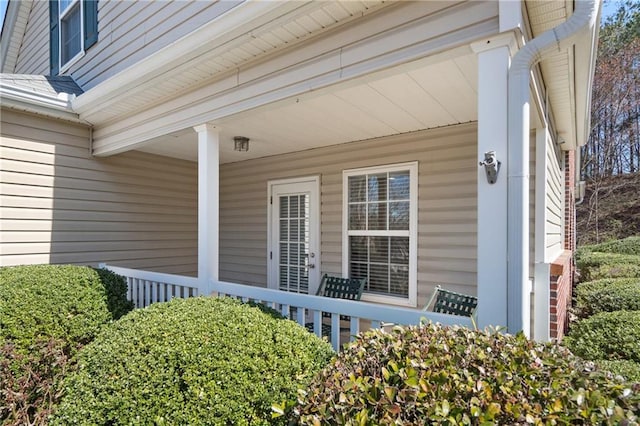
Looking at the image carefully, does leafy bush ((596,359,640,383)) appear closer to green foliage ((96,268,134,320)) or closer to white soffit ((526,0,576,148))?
white soffit ((526,0,576,148))

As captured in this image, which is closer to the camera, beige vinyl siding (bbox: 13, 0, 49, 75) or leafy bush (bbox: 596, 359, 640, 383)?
leafy bush (bbox: 596, 359, 640, 383)

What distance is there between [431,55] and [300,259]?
368 cm

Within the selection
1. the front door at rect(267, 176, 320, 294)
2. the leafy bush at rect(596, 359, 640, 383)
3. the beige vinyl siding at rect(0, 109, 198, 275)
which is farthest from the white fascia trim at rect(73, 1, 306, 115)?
the leafy bush at rect(596, 359, 640, 383)

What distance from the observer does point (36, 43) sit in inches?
280

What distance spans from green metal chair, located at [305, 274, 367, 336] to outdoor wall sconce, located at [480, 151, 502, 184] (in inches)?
101

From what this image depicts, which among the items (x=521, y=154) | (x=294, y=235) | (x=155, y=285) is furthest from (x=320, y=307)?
(x=294, y=235)

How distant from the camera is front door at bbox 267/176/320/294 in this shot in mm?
5137

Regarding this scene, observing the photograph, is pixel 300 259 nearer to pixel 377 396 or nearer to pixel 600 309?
pixel 600 309

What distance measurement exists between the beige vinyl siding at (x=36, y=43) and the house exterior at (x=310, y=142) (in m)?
0.12

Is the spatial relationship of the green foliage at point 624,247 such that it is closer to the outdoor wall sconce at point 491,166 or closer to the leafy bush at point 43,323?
the outdoor wall sconce at point 491,166

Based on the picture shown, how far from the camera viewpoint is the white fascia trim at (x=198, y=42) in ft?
8.39

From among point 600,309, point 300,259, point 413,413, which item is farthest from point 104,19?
point 600,309

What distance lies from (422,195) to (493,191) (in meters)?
2.16

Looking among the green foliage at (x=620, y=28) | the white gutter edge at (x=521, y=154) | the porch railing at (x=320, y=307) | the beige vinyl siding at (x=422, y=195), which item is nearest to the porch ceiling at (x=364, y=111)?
the beige vinyl siding at (x=422, y=195)
